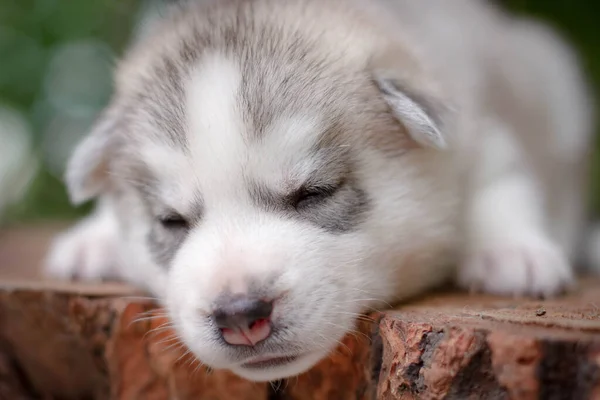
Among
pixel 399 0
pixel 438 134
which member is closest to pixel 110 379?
pixel 438 134

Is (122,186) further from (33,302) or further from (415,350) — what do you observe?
(415,350)

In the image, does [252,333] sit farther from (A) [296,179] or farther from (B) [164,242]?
(B) [164,242]

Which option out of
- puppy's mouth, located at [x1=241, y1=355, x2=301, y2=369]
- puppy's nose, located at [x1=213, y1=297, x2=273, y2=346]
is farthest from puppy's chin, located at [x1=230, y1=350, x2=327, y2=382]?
puppy's nose, located at [x1=213, y1=297, x2=273, y2=346]

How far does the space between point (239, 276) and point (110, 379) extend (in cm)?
77

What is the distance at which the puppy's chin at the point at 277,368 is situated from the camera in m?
1.89

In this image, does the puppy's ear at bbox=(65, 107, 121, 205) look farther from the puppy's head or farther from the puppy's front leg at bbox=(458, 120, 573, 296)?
the puppy's front leg at bbox=(458, 120, 573, 296)

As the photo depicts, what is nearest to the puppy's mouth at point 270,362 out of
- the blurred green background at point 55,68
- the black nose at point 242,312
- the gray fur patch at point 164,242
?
the black nose at point 242,312

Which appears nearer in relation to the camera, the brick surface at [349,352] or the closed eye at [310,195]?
the brick surface at [349,352]

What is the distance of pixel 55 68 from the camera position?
5492 mm

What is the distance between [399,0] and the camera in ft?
11.2

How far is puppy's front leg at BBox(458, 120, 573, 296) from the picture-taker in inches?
94.0

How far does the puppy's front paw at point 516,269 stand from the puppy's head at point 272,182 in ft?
0.85

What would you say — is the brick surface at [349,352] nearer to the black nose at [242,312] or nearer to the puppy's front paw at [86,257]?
the puppy's front paw at [86,257]

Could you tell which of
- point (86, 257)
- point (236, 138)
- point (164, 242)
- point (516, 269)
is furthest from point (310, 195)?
point (86, 257)
